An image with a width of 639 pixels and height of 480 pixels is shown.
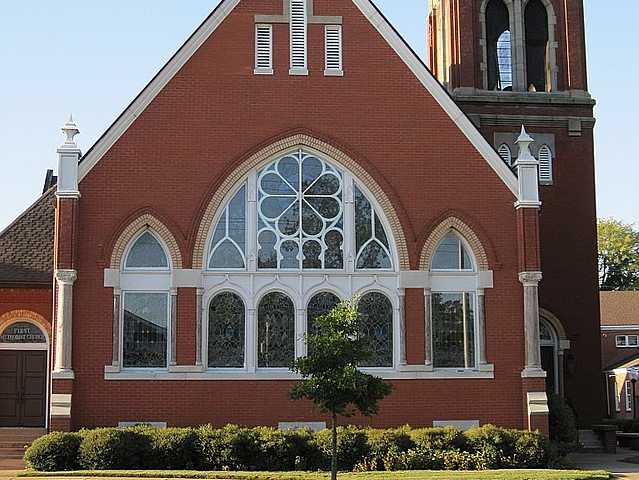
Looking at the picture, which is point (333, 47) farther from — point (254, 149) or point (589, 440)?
point (589, 440)

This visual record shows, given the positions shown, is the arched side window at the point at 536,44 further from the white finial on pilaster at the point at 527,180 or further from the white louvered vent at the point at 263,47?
the white louvered vent at the point at 263,47

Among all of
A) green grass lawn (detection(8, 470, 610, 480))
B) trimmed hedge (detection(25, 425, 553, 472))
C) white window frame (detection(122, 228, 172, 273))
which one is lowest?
green grass lawn (detection(8, 470, 610, 480))

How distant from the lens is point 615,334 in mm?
63469

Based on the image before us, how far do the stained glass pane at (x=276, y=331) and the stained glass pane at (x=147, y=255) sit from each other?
266cm

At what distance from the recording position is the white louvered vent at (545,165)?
31.3 meters

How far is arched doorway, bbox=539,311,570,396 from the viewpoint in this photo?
1206 inches

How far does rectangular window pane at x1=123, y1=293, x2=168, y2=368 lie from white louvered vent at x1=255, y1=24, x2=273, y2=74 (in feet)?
20.7

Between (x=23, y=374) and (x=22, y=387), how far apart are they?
0.34 meters

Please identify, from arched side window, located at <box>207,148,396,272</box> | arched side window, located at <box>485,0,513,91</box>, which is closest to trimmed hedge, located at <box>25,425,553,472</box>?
arched side window, located at <box>207,148,396,272</box>

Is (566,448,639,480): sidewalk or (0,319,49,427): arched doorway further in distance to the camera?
(0,319,49,427): arched doorway

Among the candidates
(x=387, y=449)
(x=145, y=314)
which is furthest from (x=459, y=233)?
(x=145, y=314)

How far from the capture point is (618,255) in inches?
3083

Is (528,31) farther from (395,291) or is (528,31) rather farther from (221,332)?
(221,332)

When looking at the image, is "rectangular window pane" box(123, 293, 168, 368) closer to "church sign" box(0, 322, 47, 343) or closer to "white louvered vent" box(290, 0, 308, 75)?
"church sign" box(0, 322, 47, 343)
